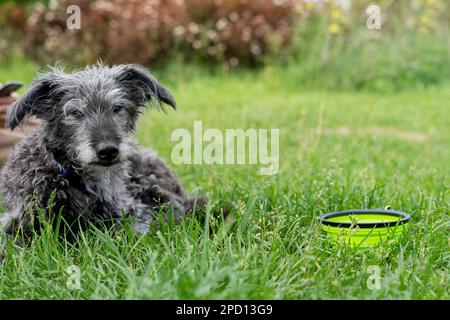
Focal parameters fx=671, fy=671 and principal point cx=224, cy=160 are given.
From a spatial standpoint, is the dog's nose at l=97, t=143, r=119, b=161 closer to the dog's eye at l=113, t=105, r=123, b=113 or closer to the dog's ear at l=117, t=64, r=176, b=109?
the dog's eye at l=113, t=105, r=123, b=113

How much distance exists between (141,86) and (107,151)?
723 mm

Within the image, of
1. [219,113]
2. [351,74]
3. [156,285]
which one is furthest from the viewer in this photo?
[351,74]

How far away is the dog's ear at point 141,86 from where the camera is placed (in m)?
4.14

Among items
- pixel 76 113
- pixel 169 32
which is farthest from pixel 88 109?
pixel 169 32

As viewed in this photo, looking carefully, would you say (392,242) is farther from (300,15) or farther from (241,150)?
(300,15)

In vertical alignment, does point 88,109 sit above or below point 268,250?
above

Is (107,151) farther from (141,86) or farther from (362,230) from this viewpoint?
(362,230)

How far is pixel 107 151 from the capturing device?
12.0ft

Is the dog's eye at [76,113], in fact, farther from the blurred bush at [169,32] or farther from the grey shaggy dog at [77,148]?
the blurred bush at [169,32]

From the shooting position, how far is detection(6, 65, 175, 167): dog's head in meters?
3.71

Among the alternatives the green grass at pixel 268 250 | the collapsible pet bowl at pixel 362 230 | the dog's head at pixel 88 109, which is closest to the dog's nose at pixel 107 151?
the dog's head at pixel 88 109

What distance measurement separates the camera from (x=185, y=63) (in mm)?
12883
